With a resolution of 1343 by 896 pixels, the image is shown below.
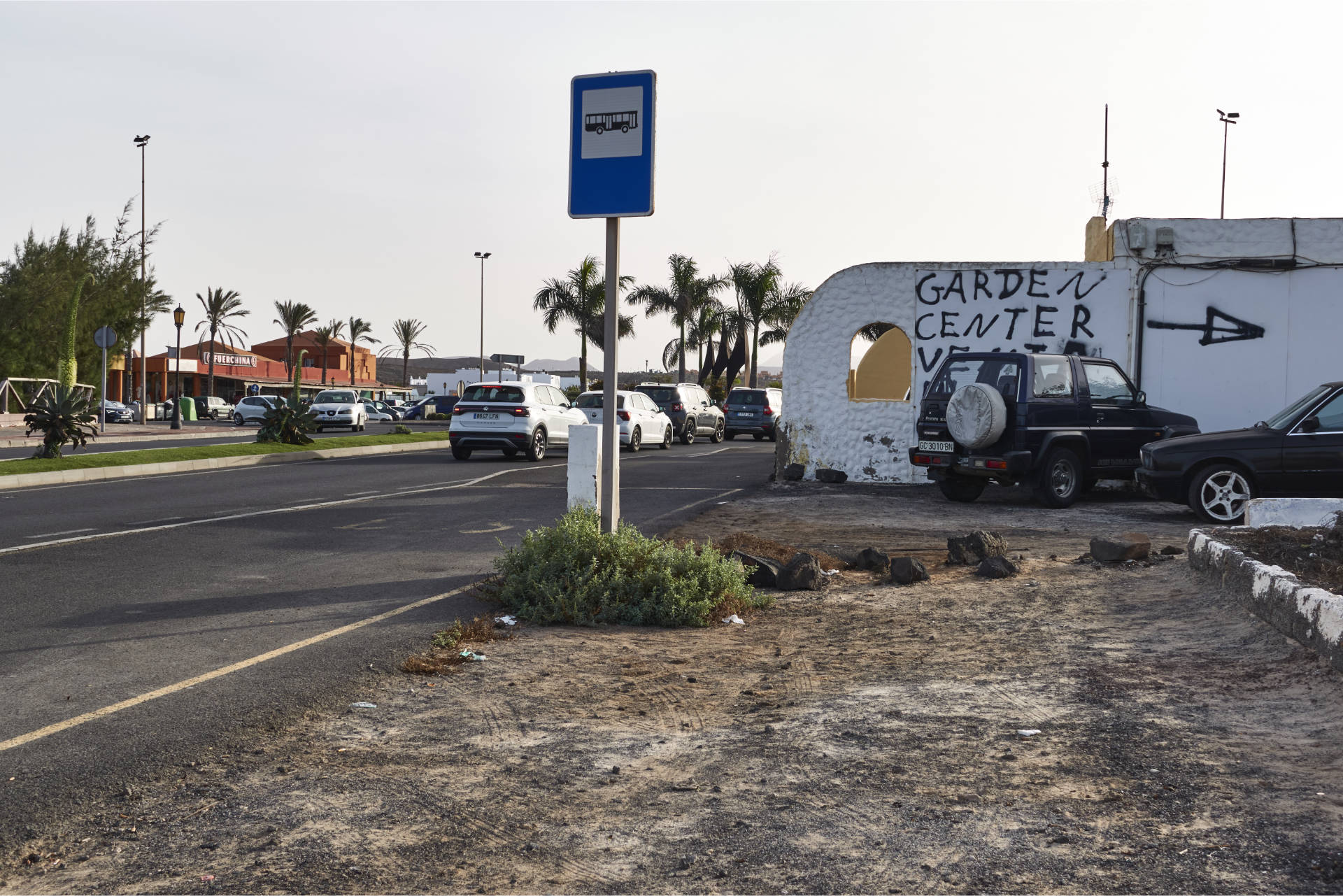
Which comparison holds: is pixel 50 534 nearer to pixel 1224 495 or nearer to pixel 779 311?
pixel 1224 495

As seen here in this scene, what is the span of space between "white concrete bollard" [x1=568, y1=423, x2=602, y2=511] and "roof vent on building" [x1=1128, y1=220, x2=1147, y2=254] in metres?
11.8

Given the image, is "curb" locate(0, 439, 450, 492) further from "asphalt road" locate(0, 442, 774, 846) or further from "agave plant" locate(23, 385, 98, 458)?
"agave plant" locate(23, 385, 98, 458)

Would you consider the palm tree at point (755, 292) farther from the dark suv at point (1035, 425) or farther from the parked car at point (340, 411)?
the dark suv at point (1035, 425)

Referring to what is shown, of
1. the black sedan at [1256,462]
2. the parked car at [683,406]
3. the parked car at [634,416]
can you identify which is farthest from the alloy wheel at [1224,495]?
the parked car at [683,406]

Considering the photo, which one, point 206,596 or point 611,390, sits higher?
point 611,390

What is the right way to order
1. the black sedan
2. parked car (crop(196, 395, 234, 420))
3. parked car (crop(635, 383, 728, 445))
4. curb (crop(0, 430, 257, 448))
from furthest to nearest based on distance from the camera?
parked car (crop(196, 395, 234, 420))
parked car (crop(635, 383, 728, 445))
curb (crop(0, 430, 257, 448))
the black sedan

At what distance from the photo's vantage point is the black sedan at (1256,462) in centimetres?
1163

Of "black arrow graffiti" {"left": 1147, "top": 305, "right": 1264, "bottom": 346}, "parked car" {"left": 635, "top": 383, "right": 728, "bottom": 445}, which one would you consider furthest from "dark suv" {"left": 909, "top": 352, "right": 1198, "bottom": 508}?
"parked car" {"left": 635, "top": 383, "right": 728, "bottom": 445}

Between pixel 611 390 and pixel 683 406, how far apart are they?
24.1 meters

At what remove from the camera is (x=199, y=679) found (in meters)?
5.60

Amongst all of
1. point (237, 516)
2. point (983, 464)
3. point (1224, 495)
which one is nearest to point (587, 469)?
point (237, 516)

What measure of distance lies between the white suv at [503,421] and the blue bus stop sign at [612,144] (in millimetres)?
15372

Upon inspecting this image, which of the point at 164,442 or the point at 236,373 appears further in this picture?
the point at 236,373

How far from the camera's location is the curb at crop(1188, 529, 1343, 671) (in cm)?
549
